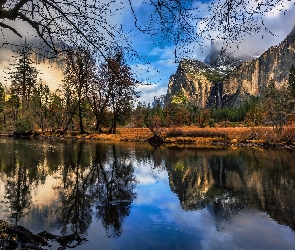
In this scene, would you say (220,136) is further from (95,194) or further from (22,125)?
(22,125)

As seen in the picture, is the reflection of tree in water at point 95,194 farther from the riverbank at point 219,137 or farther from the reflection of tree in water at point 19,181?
the riverbank at point 219,137

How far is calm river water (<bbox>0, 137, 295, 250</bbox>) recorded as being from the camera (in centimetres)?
568

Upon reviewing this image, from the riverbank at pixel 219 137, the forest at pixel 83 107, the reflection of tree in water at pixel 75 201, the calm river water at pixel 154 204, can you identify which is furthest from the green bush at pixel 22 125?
the reflection of tree in water at pixel 75 201

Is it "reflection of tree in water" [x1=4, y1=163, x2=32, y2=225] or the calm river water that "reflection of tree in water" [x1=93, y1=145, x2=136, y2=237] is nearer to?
the calm river water

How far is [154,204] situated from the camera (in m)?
8.12

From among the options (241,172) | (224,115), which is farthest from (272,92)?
(241,172)

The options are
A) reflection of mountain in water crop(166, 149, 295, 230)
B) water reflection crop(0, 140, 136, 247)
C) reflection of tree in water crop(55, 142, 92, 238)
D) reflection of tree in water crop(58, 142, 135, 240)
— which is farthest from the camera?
reflection of mountain in water crop(166, 149, 295, 230)

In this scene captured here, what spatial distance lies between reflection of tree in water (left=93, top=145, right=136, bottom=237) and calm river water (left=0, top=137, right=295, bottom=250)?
0.02 meters

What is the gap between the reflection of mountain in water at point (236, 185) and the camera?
7836 mm

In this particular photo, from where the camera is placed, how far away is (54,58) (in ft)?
13.3

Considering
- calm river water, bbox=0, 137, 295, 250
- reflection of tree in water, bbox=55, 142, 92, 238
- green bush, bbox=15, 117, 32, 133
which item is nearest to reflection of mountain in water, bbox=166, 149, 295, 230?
calm river water, bbox=0, 137, 295, 250

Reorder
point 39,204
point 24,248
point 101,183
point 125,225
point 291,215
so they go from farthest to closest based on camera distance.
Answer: point 101,183 < point 39,204 < point 291,215 < point 125,225 < point 24,248

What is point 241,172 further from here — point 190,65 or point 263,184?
point 190,65

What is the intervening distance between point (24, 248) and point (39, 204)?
3417 mm
